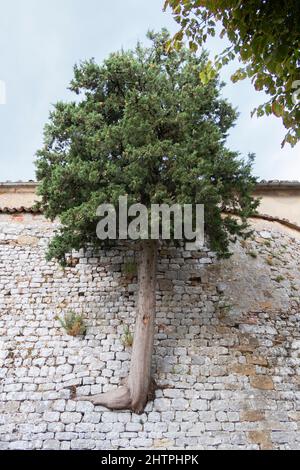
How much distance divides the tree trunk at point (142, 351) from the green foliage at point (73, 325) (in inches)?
44.9

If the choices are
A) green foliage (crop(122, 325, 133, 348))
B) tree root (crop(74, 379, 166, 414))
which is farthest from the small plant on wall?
tree root (crop(74, 379, 166, 414))

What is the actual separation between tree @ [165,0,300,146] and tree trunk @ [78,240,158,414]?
370 centimetres

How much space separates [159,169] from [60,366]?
389 centimetres

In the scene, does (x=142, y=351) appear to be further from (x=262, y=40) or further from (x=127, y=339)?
(x=262, y=40)

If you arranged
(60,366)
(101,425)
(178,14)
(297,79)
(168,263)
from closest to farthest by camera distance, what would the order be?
(297,79) < (178,14) < (101,425) < (60,366) < (168,263)

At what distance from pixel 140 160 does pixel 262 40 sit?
3.59 meters

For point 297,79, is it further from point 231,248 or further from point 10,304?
point 10,304

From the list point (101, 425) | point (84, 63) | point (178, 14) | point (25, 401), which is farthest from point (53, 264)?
point (178, 14)

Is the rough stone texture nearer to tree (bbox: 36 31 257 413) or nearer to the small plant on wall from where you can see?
the small plant on wall

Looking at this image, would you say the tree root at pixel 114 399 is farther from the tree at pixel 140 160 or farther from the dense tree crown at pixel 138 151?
the dense tree crown at pixel 138 151

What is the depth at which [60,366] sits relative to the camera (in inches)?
283

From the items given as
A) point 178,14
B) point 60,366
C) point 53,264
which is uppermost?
point 178,14

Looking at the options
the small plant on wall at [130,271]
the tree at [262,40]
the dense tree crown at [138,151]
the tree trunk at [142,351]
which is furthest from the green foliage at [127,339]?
the tree at [262,40]

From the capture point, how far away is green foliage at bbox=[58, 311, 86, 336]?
24.9 ft
